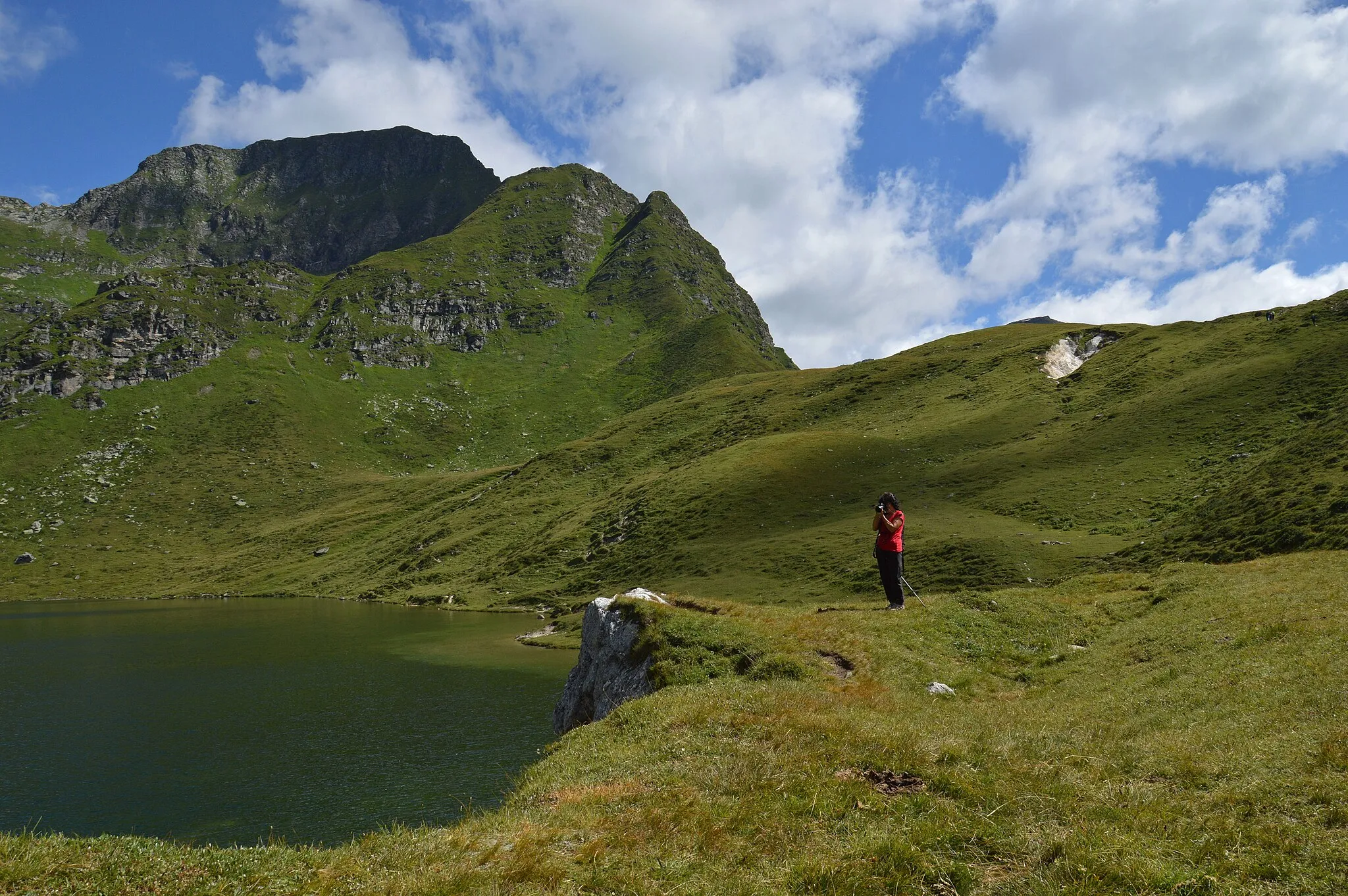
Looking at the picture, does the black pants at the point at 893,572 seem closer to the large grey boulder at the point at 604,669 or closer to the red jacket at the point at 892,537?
the red jacket at the point at 892,537

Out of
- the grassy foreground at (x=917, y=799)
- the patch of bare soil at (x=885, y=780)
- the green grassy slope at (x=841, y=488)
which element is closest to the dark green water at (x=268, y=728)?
the grassy foreground at (x=917, y=799)

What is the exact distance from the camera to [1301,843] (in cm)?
873

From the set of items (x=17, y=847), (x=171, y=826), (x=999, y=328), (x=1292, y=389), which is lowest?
(x=171, y=826)

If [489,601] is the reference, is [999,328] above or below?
above

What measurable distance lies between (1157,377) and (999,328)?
69658 mm

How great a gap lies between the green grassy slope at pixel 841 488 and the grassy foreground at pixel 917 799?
4316 centimetres

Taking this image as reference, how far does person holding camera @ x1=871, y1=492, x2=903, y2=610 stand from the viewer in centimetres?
2928

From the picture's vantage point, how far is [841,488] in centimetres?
10012

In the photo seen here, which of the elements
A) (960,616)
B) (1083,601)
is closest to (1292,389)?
(1083,601)

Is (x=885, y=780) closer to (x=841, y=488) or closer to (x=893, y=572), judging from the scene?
(x=893, y=572)

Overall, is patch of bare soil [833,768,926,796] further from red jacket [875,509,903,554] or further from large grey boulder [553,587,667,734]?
red jacket [875,509,903,554]

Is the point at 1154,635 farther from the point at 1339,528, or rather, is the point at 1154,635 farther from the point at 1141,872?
the point at 1339,528

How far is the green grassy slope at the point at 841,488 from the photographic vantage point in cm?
6888

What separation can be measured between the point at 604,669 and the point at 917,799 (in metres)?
21.0
